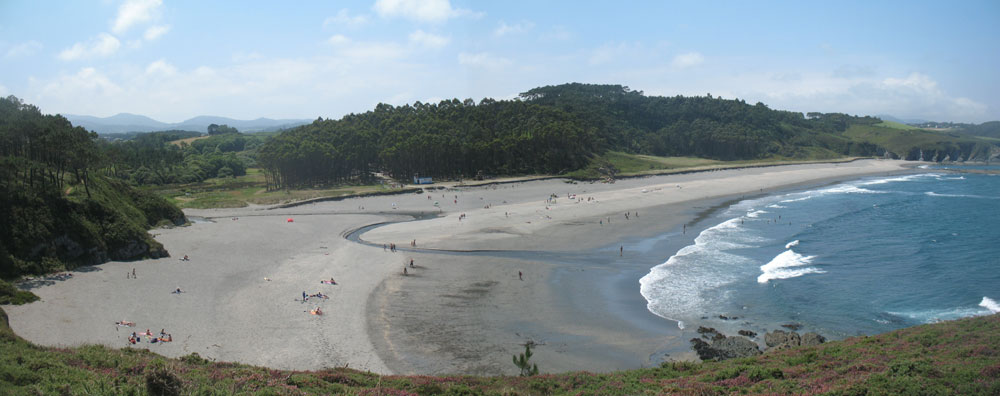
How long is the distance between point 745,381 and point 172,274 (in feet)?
99.1

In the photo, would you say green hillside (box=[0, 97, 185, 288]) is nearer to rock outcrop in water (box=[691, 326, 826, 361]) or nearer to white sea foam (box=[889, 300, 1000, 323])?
rock outcrop in water (box=[691, 326, 826, 361])

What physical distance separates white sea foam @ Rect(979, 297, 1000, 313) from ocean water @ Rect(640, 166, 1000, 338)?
2.9 inches

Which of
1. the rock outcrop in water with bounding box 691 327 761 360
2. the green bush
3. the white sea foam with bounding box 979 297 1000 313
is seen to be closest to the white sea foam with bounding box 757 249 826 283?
the white sea foam with bounding box 979 297 1000 313

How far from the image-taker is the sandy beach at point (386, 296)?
21.2 m

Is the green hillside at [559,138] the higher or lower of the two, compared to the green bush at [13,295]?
higher

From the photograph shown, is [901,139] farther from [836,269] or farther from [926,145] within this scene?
[836,269]

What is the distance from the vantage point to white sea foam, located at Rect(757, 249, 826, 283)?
109 ft

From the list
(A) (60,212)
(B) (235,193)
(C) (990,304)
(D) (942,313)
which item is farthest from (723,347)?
(B) (235,193)

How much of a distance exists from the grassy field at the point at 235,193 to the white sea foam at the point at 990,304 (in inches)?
2363

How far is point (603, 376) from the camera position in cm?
1652

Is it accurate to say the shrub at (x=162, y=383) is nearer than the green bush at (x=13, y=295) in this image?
Yes

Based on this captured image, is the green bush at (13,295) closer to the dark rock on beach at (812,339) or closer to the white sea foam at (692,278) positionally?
the white sea foam at (692,278)

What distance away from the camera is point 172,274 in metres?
30.8

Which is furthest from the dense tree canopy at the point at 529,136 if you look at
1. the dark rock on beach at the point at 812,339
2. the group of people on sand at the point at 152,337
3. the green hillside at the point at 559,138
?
the dark rock on beach at the point at 812,339
